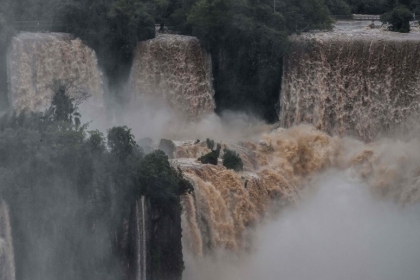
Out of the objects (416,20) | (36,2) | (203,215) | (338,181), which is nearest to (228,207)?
(203,215)

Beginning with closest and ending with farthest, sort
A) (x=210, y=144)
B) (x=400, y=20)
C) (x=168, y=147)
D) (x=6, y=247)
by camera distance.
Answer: (x=6, y=247), (x=168, y=147), (x=210, y=144), (x=400, y=20)

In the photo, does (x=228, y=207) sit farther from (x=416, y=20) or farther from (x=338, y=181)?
(x=416, y=20)

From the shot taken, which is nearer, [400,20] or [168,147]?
[168,147]

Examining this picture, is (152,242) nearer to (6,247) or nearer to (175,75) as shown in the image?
A: (6,247)

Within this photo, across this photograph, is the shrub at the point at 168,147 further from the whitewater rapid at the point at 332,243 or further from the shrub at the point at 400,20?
the shrub at the point at 400,20

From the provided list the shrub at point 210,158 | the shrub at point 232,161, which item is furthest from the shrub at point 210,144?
the shrub at point 210,158

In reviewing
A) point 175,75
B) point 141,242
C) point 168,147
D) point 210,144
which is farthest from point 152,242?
point 175,75
